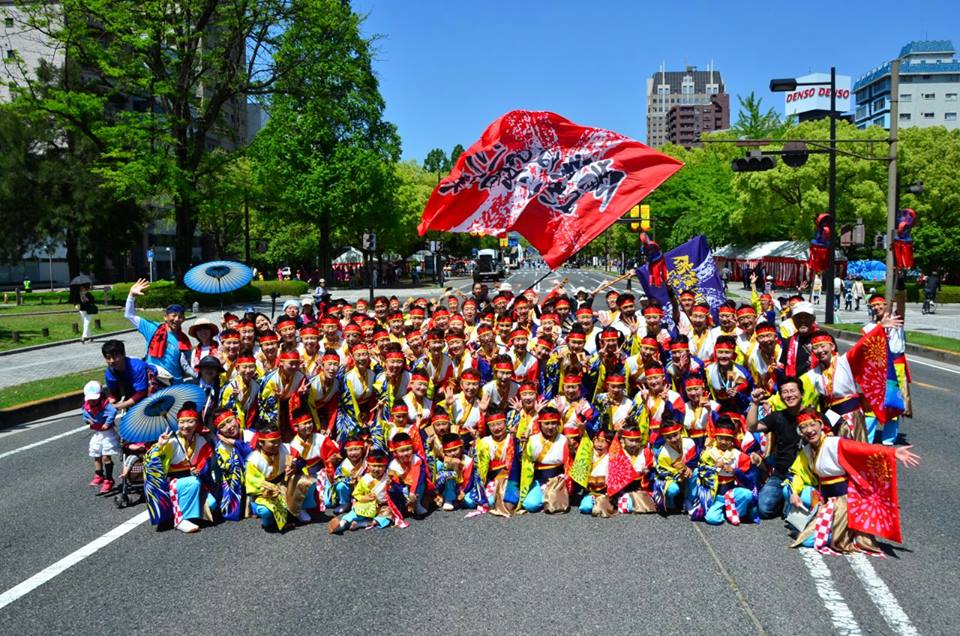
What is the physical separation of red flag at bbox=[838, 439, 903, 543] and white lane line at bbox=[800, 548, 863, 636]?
15.8 inches

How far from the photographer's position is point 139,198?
102 ft

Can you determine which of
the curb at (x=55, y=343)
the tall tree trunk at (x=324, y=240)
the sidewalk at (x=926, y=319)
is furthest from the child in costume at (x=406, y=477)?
the tall tree trunk at (x=324, y=240)

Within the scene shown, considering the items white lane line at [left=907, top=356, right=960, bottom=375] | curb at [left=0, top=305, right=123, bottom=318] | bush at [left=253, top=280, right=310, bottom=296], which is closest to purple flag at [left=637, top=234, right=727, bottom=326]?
white lane line at [left=907, top=356, right=960, bottom=375]

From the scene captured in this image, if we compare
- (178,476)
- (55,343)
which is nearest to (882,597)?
(178,476)

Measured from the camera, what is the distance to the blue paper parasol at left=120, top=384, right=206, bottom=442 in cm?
666

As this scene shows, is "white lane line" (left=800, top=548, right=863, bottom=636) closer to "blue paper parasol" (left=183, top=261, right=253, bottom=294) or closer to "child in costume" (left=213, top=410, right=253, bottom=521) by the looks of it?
"child in costume" (left=213, top=410, right=253, bottom=521)

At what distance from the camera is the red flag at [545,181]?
9.98 meters

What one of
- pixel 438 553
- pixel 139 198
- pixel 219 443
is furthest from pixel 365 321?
pixel 139 198

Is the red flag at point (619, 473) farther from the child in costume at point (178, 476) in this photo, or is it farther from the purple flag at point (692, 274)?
the purple flag at point (692, 274)

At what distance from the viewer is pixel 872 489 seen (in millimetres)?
5746

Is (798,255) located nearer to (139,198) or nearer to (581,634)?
(139,198)

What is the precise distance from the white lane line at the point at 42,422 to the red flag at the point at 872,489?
34.9 ft

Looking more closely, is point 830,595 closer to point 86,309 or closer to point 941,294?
point 86,309

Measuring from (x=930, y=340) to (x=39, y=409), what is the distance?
20.1m
